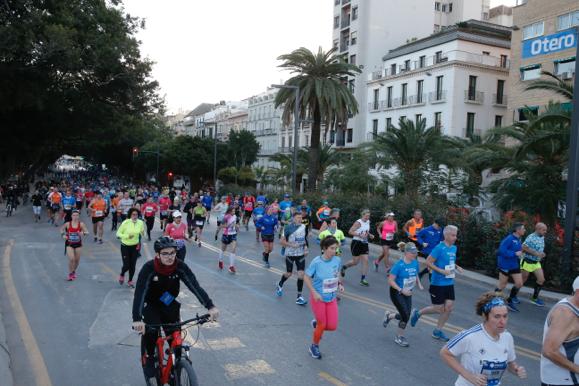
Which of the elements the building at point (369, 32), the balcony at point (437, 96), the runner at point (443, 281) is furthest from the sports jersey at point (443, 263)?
the building at point (369, 32)

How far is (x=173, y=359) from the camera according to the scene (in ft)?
17.0

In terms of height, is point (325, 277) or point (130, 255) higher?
point (325, 277)

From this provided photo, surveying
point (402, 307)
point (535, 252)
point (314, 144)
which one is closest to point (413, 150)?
point (314, 144)

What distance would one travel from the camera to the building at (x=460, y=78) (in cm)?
4341

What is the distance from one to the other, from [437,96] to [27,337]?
41799mm

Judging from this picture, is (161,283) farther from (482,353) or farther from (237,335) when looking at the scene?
(482,353)

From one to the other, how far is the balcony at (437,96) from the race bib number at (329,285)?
130ft

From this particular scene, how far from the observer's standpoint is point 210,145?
227 feet

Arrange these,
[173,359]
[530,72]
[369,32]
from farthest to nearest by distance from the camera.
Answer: [369,32] < [530,72] < [173,359]

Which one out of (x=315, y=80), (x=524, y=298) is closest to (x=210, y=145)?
(x=315, y=80)

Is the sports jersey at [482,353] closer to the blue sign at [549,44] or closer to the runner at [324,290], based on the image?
the runner at [324,290]

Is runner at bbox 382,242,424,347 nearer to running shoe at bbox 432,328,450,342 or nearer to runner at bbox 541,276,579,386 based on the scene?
running shoe at bbox 432,328,450,342

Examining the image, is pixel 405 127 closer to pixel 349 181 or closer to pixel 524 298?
pixel 349 181

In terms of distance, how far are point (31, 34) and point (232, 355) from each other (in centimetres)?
2162
